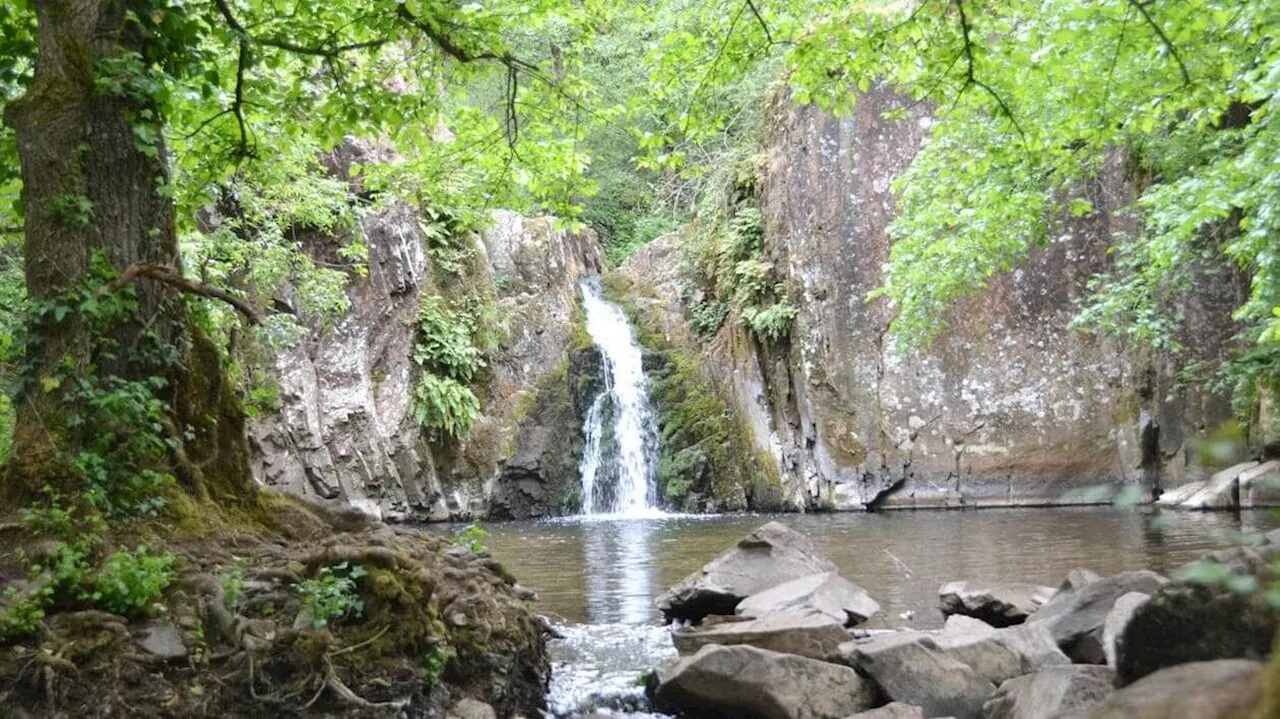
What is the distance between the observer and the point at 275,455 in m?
17.8

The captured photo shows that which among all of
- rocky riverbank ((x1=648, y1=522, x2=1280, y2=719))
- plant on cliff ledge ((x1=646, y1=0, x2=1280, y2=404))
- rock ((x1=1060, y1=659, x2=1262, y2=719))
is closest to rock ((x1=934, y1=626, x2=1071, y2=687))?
rocky riverbank ((x1=648, y1=522, x2=1280, y2=719))

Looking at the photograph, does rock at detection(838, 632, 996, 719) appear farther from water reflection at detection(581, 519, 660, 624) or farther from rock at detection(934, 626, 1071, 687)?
water reflection at detection(581, 519, 660, 624)

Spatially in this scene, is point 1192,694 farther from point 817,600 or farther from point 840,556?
point 840,556

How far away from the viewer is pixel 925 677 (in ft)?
18.1

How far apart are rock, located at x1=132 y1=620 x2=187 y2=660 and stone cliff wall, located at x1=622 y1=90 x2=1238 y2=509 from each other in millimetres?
16550

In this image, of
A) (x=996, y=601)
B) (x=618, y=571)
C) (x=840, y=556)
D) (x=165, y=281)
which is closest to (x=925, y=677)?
(x=996, y=601)

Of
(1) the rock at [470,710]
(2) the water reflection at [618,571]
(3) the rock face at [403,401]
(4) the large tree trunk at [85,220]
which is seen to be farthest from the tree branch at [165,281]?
(3) the rock face at [403,401]

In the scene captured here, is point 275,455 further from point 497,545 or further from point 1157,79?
point 1157,79

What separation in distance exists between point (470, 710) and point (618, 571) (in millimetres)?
6740

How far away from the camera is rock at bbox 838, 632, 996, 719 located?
5477 mm

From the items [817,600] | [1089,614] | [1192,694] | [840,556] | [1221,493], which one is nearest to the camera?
[1192,694]

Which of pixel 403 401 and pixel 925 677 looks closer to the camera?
pixel 925 677

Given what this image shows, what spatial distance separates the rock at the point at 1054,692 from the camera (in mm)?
4559

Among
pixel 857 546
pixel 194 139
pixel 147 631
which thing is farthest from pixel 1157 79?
pixel 147 631
